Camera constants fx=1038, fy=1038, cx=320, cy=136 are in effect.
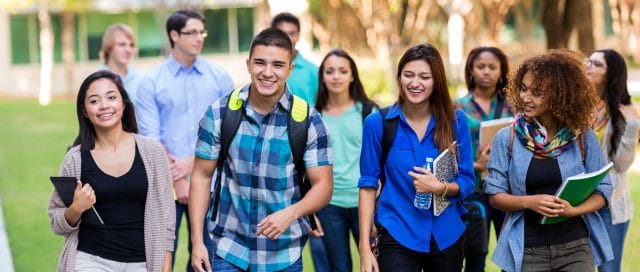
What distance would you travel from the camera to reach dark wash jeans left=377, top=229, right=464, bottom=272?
5.79 metres

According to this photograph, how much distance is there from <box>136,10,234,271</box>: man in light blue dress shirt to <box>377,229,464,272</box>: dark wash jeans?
2.33m

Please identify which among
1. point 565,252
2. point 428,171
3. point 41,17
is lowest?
point 565,252

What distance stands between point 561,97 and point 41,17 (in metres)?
40.3

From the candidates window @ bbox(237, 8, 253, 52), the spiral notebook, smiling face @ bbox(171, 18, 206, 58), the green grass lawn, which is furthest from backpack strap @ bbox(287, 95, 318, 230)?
window @ bbox(237, 8, 253, 52)

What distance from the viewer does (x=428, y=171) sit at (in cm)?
567

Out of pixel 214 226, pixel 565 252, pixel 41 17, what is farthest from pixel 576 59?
pixel 41 17

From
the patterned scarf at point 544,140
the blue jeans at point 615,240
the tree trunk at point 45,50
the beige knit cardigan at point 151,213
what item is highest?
the tree trunk at point 45,50

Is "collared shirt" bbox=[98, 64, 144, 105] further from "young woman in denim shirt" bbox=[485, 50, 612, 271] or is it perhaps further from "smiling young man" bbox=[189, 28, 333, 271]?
"young woman in denim shirt" bbox=[485, 50, 612, 271]

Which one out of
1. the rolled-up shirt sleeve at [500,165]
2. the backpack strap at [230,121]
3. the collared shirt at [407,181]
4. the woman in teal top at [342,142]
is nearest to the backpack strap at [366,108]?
the woman in teal top at [342,142]

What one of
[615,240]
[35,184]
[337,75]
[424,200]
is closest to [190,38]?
[337,75]

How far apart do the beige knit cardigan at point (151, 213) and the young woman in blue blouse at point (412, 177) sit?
3.73ft

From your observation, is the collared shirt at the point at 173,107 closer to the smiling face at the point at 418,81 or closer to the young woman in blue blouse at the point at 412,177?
the young woman in blue blouse at the point at 412,177

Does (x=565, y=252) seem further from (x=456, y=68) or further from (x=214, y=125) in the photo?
(x=456, y=68)

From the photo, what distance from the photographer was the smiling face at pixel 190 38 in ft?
26.3
